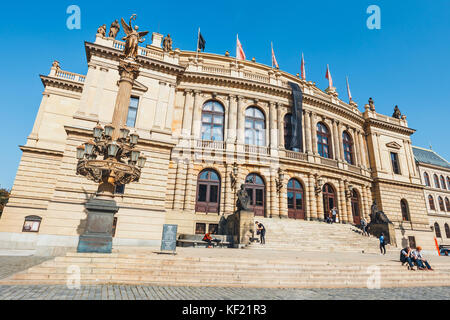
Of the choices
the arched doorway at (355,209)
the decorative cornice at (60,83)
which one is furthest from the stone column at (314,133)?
the decorative cornice at (60,83)

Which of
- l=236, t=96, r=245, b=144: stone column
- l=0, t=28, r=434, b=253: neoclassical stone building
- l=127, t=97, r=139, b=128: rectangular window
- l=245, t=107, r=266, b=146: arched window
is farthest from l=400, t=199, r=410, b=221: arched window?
l=127, t=97, r=139, b=128: rectangular window

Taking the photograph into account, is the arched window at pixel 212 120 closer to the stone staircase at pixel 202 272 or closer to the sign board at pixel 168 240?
the sign board at pixel 168 240

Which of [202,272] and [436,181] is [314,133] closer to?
[202,272]

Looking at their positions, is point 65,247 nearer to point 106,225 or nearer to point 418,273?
point 106,225

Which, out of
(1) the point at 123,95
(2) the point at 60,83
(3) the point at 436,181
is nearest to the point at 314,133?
(1) the point at 123,95

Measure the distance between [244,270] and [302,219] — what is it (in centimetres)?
1681

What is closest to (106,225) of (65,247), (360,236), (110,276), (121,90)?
(110,276)

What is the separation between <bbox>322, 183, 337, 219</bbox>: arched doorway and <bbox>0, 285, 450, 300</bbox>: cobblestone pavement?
17.4 metres

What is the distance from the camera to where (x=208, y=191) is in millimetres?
21969

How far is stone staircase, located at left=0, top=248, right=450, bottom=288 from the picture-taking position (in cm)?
710

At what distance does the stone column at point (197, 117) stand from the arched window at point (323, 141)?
13888mm

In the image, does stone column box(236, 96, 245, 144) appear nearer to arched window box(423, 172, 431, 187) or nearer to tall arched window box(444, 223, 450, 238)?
arched window box(423, 172, 431, 187)

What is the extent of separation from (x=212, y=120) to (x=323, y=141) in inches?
526
